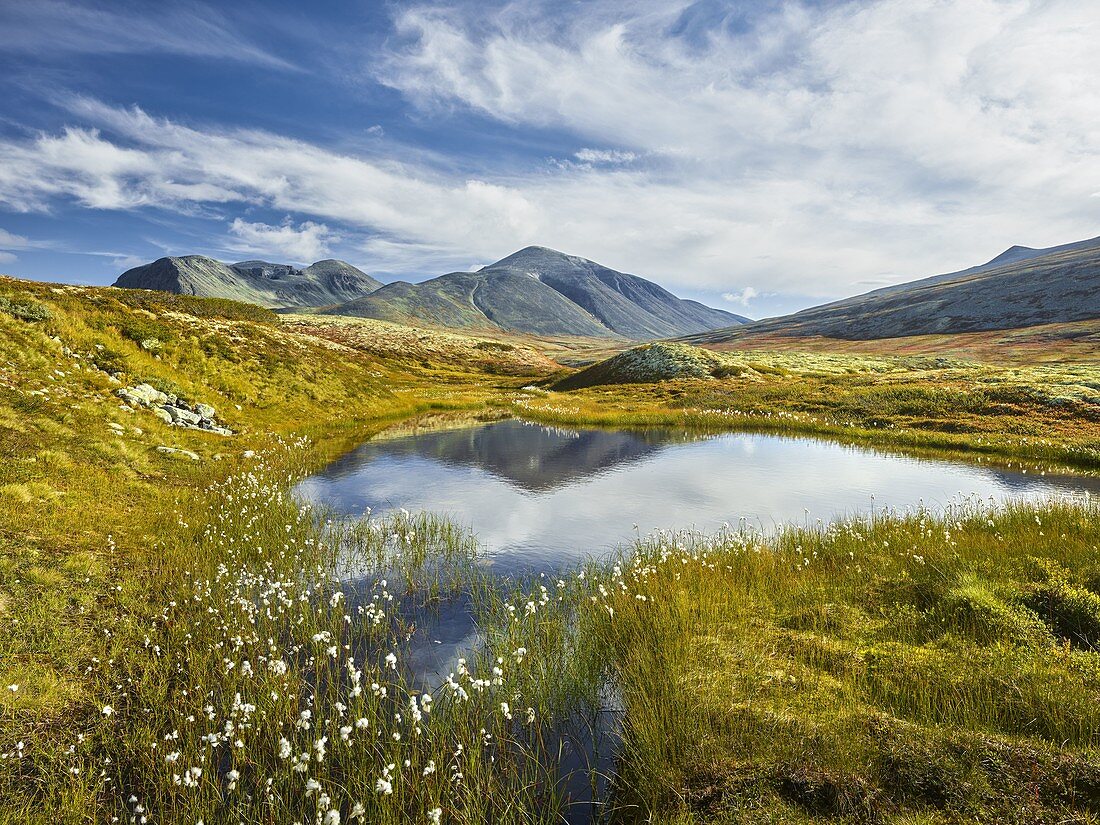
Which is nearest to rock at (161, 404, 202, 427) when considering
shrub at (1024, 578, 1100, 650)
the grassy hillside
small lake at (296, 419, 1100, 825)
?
the grassy hillside

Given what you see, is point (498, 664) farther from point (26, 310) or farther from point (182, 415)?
point (26, 310)

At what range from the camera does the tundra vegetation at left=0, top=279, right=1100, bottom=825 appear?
200 inches

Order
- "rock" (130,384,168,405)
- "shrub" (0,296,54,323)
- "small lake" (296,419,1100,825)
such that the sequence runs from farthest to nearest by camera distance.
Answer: "shrub" (0,296,54,323), "rock" (130,384,168,405), "small lake" (296,419,1100,825)

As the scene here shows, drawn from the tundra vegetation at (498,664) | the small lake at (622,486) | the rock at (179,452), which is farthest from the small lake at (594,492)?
the rock at (179,452)

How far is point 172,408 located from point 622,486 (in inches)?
904

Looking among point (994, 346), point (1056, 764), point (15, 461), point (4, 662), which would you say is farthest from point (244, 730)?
point (994, 346)

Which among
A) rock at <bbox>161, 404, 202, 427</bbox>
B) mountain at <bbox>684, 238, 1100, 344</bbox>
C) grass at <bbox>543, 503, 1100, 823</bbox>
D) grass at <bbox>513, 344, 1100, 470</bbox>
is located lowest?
grass at <bbox>543, 503, 1100, 823</bbox>

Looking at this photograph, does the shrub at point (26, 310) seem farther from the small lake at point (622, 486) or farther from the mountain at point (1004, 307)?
the mountain at point (1004, 307)

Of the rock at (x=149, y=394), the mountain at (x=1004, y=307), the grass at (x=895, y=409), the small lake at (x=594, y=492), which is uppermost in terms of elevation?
the mountain at (x=1004, y=307)

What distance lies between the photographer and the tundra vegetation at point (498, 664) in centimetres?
507

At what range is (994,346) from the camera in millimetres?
109062

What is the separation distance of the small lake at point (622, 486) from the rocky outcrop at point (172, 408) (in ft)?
25.0

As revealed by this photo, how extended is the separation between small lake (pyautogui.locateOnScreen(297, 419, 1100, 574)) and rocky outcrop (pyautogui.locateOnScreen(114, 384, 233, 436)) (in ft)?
25.0

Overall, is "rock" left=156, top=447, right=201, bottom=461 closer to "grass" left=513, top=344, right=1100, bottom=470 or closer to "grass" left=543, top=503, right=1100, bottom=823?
"grass" left=543, top=503, right=1100, bottom=823
